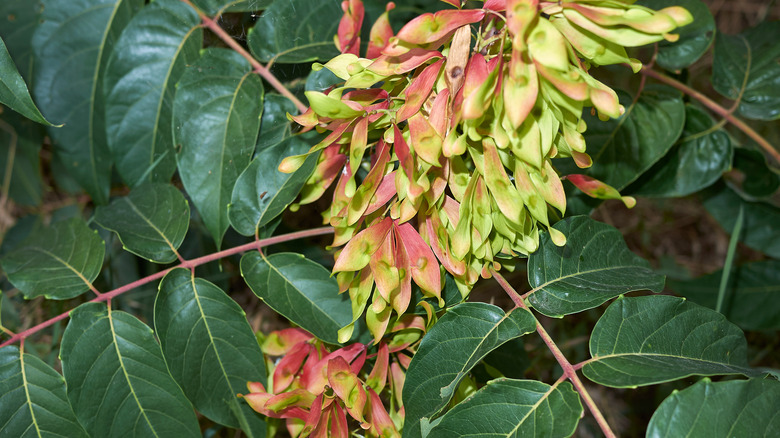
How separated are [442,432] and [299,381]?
30cm

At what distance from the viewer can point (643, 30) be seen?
0.63 meters

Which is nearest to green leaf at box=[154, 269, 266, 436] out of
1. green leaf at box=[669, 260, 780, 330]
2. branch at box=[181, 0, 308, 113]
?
branch at box=[181, 0, 308, 113]

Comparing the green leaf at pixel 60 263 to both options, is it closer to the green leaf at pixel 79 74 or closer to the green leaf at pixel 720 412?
the green leaf at pixel 79 74

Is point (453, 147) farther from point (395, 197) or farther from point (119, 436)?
point (119, 436)

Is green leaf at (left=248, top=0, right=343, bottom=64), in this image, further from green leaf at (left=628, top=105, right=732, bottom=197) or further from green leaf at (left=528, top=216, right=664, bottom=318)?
green leaf at (left=628, top=105, right=732, bottom=197)

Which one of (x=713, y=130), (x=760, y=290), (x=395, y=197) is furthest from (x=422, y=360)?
(x=760, y=290)

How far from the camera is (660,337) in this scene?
0.82 metres

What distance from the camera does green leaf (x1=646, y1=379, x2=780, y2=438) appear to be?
71 cm

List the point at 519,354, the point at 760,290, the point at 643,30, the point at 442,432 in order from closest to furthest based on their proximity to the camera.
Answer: the point at 643,30 → the point at 442,432 → the point at 519,354 → the point at 760,290

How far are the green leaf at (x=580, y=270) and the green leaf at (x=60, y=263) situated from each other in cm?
77

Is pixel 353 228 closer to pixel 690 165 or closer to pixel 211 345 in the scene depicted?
pixel 211 345

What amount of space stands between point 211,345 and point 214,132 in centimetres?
41

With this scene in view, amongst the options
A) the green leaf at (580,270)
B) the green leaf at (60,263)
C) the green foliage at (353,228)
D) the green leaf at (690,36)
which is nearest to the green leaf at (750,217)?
the green foliage at (353,228)

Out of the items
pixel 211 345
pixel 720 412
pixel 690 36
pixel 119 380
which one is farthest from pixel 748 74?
pixel 119 380
